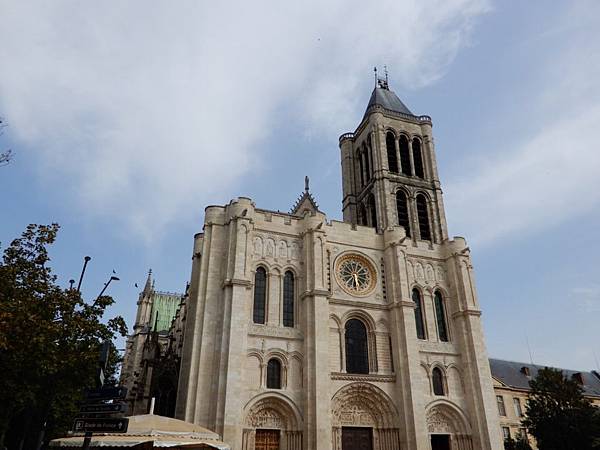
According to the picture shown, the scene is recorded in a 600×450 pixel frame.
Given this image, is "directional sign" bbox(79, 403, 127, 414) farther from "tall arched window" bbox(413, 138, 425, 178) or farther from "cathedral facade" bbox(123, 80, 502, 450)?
"tall arched window" bbox(413, 138, 425, 178)

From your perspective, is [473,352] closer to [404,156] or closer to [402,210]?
[402,210]

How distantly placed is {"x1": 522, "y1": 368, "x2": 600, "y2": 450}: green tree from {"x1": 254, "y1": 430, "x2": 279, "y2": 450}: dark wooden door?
13.8m

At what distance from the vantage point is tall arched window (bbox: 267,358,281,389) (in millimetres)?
22125

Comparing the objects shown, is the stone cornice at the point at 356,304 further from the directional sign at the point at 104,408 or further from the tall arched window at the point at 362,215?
the directional sign at the point at 104,408

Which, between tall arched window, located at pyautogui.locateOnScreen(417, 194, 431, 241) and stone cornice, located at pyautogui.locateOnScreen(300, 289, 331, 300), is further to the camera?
tall arched window, located at pyautogui.locateOnScreen(417, 194, 431, 241)

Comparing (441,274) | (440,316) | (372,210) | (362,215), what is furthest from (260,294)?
(362,215)

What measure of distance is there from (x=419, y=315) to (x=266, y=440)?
1164cm

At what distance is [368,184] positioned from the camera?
3475 centimetres

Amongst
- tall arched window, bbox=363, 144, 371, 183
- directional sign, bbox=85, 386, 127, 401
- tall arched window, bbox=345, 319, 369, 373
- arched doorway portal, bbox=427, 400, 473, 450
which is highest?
tall arched window, bbox=363, 144, 371, 183

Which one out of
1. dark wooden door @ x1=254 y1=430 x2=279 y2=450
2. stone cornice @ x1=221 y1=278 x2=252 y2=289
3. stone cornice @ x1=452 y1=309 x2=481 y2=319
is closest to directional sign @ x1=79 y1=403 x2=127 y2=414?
stone cornice @ x1=221 y1=278 x2=252 y2=289

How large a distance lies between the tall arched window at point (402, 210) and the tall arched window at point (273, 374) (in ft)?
46.6

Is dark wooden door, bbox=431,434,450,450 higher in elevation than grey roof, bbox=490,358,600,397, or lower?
→ lower

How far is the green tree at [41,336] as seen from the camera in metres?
13.8

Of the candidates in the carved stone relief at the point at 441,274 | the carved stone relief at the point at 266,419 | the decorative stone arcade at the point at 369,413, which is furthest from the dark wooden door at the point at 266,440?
the carved stone relief at the point at 441,274
